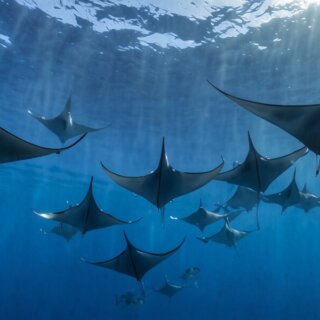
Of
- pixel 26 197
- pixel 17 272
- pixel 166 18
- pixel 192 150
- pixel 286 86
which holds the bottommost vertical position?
pixel 17 272

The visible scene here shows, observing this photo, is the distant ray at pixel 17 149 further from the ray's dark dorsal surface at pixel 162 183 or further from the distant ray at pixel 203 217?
the distant ray at pixel 203 217

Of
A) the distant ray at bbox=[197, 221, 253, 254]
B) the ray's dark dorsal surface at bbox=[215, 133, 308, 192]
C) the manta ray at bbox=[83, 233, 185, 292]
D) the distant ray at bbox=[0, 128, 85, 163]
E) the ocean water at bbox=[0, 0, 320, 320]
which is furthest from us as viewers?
the ocean water at bbox=[0, 0, 320, 320]

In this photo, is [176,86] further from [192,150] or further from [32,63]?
[192,150]

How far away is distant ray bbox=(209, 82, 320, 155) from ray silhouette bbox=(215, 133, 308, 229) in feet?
6.24

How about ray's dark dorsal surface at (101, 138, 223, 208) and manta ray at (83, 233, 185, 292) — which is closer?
ray's dark dorsal surface at (101, 138, 223, 208)

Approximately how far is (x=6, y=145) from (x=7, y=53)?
13.3 metres

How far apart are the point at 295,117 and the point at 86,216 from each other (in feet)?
17.8

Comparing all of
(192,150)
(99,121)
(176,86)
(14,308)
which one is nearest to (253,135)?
(192,150)

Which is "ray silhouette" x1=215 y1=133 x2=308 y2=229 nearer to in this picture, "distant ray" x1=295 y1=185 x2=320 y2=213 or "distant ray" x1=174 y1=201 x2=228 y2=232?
"distant ray" x1=174 y1=201 x2=228 y2=232

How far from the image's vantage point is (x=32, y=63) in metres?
16.8

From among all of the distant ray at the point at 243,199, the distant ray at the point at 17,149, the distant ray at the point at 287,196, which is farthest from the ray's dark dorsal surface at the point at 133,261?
the distant ray at the point at 243,199

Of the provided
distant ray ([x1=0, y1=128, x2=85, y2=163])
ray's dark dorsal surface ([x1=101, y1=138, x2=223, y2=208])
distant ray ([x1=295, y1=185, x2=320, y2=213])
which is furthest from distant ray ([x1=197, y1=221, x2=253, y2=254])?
distant ray ([x1=0, y1=128, x2=85, y2=163])

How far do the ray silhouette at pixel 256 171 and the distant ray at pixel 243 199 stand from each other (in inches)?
148

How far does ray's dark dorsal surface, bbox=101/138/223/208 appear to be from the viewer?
22.2ft
